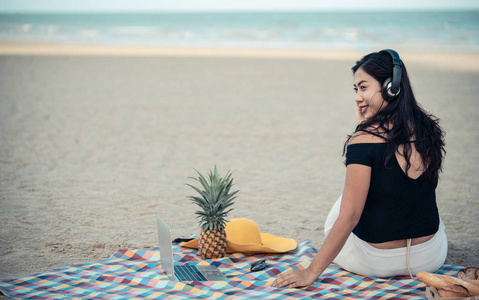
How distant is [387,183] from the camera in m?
3.29

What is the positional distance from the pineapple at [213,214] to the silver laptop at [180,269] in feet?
0.65

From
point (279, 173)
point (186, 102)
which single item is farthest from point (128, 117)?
point (279, 173)

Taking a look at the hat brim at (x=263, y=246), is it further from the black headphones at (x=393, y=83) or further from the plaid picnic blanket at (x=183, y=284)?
the black headphones at (x=393, y=83)

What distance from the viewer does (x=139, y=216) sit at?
5367mm

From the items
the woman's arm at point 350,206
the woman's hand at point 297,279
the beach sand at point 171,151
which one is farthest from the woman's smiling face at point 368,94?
the beach sand at point 171,151

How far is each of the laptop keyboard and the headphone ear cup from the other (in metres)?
1.63

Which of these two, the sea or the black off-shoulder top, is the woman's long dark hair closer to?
the black off-shoulder top

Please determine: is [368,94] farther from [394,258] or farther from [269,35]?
[269,35]

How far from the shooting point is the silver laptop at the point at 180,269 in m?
3.49

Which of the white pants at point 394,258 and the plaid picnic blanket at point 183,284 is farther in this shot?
the white pants at point 394,258

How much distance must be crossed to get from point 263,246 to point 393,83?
1602 mm

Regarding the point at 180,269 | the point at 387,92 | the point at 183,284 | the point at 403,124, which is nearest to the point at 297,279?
the point at 183,284

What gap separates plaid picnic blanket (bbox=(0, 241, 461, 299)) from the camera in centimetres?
331

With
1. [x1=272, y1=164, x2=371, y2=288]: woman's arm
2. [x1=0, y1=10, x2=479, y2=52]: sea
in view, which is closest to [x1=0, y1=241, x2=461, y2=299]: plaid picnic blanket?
[x1=272, y1=164, x2=371, y2=288]: woman's arm
